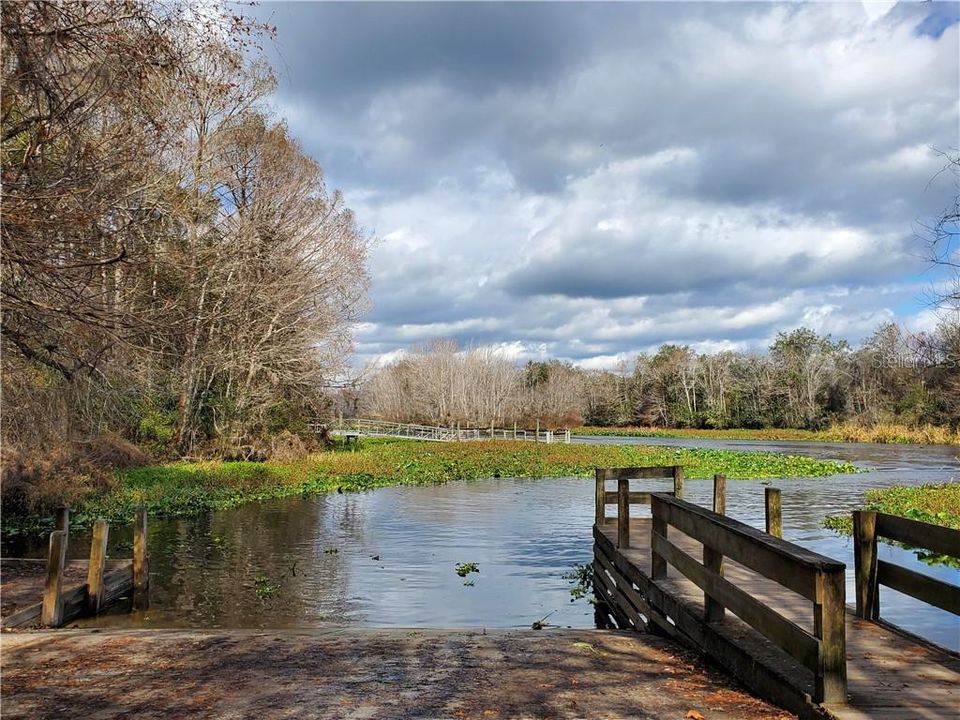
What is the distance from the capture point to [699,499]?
24.2 meters

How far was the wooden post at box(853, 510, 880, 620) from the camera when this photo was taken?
6.55 meters

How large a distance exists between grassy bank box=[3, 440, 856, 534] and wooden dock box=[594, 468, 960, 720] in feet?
52.0

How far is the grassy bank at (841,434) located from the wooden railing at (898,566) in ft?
183

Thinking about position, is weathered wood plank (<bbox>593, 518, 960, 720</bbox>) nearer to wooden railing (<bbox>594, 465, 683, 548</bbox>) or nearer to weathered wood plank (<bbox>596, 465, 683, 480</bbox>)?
wooden railing (<bbox>594, 465, 683, 548</bbox>)

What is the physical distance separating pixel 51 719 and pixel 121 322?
232 inches

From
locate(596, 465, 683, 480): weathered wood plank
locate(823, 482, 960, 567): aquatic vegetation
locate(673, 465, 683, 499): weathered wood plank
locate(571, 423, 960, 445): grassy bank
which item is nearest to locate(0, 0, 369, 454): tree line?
locate(596, 465, 683, 480): weathered wood plank

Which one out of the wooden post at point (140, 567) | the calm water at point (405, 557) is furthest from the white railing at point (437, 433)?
the wooden post at point (140, 567)

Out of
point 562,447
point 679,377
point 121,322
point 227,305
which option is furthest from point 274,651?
point 679,377

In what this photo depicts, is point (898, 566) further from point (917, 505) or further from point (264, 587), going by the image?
point (917, 505)

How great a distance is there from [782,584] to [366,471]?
90.5ft

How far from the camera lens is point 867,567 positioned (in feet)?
21.6

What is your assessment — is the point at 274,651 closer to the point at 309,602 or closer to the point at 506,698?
the point at 506,698

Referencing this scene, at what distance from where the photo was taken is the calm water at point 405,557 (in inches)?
415

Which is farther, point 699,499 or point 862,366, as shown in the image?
point 862,366
